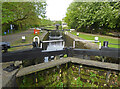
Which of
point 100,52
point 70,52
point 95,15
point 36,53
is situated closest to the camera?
point 36,53

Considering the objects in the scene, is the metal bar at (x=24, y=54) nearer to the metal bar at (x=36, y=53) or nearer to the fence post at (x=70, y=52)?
the metal bar at (x=36, y=53)

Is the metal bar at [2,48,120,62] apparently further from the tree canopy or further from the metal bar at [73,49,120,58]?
the tree canopy

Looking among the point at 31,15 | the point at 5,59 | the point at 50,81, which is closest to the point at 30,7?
the point at 31,15

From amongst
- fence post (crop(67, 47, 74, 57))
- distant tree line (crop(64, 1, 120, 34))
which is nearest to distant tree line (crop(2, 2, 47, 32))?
distant tree line (crop(64, 1, 120, 34))

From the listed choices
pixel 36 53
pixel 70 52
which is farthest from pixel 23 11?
pixel 70 52

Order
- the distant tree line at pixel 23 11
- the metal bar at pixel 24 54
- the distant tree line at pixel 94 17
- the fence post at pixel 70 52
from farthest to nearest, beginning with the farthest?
the distant tree line at pixel 94 17, the distant tree line at pixel 23 11, the fence post at pixel 70 52, the metal bar at pixel 24 54

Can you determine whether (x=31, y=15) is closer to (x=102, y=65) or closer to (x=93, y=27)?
(x=93, y=27)

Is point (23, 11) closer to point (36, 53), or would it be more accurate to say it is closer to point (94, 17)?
point (36, 53)

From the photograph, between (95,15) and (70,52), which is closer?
(70,52)

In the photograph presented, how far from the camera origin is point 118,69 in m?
1.91

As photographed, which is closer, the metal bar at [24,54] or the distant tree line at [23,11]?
the metal bar at [24,54]

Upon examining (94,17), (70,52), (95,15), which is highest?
(95,15)

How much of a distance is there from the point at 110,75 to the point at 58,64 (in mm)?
1269

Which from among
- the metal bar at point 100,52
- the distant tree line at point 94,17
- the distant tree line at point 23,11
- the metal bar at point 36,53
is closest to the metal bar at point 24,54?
the metal bar at point 36,53
